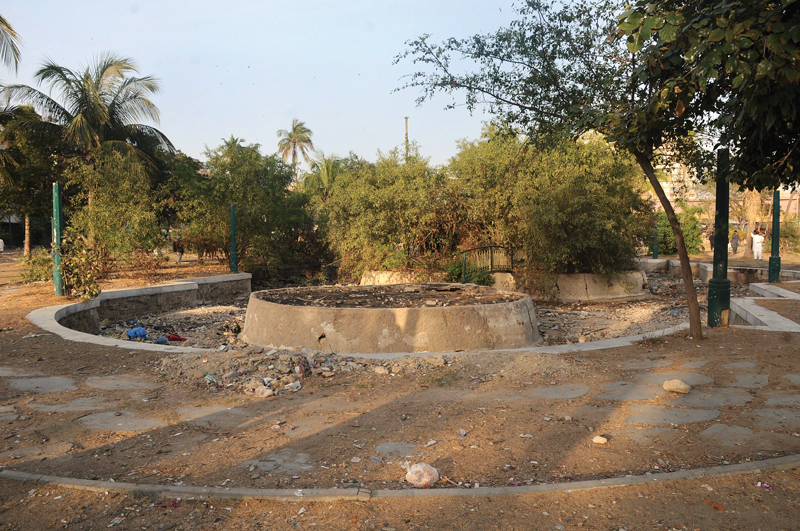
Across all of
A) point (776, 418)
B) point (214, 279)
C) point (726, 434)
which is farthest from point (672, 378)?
point (214, 279)

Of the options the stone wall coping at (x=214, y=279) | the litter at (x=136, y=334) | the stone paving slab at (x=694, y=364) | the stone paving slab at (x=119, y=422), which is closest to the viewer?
the stone paving slab at (x=119, y=422)

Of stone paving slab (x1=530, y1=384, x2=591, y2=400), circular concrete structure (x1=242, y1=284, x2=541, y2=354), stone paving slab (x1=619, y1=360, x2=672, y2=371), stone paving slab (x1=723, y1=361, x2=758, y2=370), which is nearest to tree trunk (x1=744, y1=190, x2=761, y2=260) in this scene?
circular concrete structure (x1=242, y1=284, x2=541, y2=354)

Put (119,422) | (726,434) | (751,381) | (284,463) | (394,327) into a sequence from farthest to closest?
(394,327), (751,381), (119,422), (726,434), (284,463)

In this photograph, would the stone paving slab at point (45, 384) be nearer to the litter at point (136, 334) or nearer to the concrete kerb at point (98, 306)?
the concrete kerb at point (98, 306)

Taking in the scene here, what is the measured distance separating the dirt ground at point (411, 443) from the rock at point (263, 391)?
86 mm

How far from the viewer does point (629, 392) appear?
17.5 feet

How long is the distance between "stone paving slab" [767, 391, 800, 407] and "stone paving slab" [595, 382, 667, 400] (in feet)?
2.74

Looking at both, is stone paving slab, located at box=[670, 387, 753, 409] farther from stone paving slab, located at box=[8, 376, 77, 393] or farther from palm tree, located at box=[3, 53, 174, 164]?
palm tree, located at box=[3, 53, 174, 164]

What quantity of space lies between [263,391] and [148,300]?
9.80 metres

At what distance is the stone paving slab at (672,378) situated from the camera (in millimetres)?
5523

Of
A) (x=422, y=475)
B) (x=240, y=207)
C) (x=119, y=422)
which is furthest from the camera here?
(x=240, y=207)

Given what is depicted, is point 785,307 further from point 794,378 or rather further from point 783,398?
point 783,398

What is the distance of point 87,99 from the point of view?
23.1 metres

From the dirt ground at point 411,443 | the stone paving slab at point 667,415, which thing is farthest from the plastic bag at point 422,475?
the stone paving slab at point 667,415
